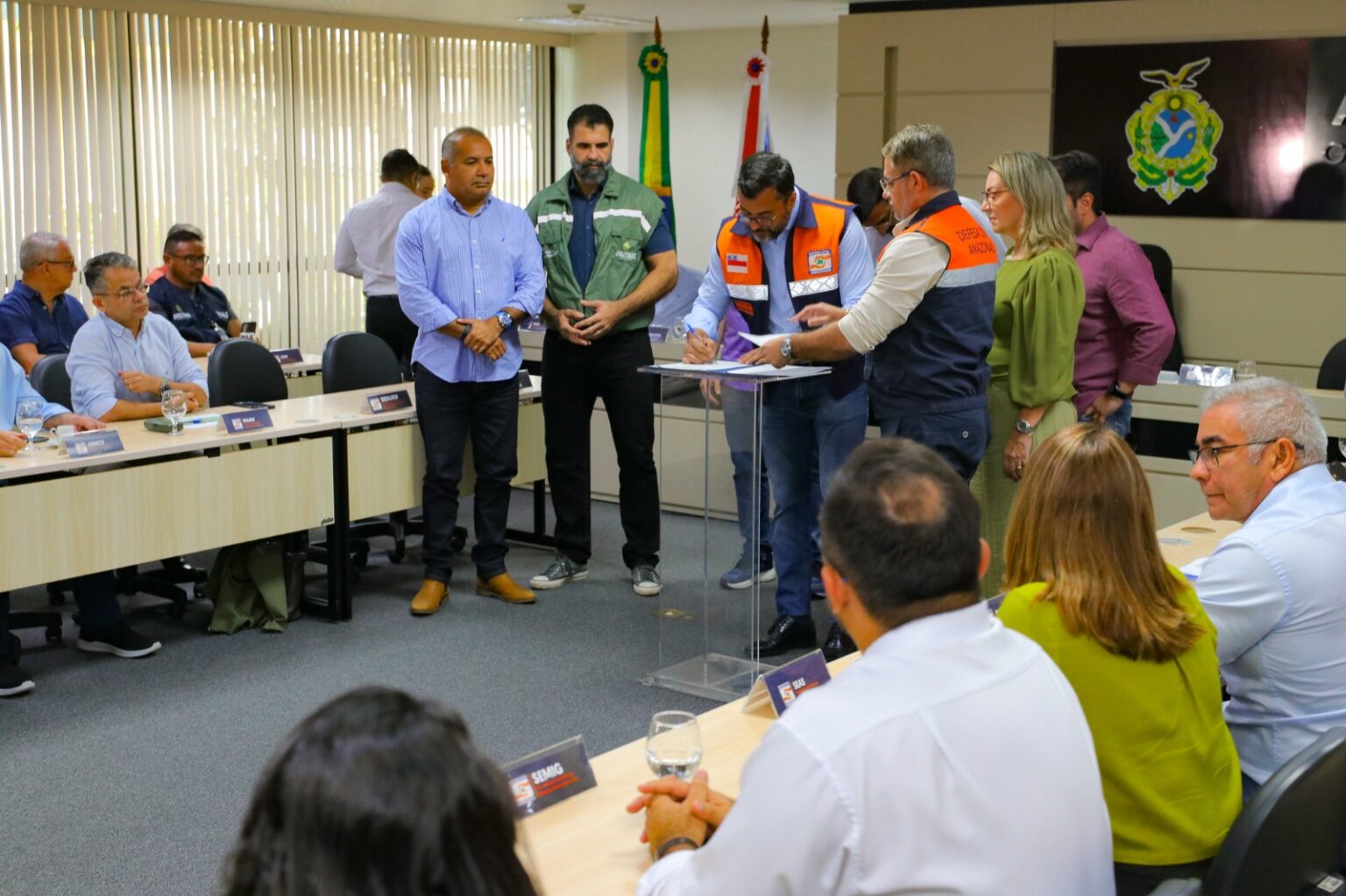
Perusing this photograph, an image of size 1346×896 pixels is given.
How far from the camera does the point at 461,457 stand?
5.35 meters

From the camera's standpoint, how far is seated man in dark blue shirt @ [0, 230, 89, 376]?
6102mm

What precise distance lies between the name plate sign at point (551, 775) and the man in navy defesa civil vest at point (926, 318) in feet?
7.09

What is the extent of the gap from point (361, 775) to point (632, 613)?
14.3ft

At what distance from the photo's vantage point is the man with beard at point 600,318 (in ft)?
17.4

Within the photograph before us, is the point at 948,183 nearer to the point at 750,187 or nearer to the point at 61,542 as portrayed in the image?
the point at 750,187

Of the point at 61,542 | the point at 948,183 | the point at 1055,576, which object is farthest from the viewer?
the point at 61,542

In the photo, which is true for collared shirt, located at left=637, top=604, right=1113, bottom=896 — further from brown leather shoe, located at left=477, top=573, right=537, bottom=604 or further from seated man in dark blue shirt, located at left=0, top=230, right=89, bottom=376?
seated man in dark blue shirt, located at left=0, top=230, right=89, bottom=376

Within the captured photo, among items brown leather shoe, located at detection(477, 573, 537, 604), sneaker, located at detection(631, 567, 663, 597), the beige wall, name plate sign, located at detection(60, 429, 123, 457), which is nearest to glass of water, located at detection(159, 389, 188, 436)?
name plate sign, located at detection(60, 429, 123, 457)

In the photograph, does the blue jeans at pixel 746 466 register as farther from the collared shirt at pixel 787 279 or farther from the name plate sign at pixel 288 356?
the name plate sign at pixel 288 356

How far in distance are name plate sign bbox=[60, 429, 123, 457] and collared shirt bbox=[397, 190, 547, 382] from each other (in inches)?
46.2

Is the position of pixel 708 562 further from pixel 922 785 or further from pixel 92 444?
pixel 922 785

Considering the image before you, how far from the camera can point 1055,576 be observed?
1957mm

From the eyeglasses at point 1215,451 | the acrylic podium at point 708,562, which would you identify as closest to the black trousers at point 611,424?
the acrylic podium at point 708,562

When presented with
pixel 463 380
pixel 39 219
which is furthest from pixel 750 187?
pixel 39 219
